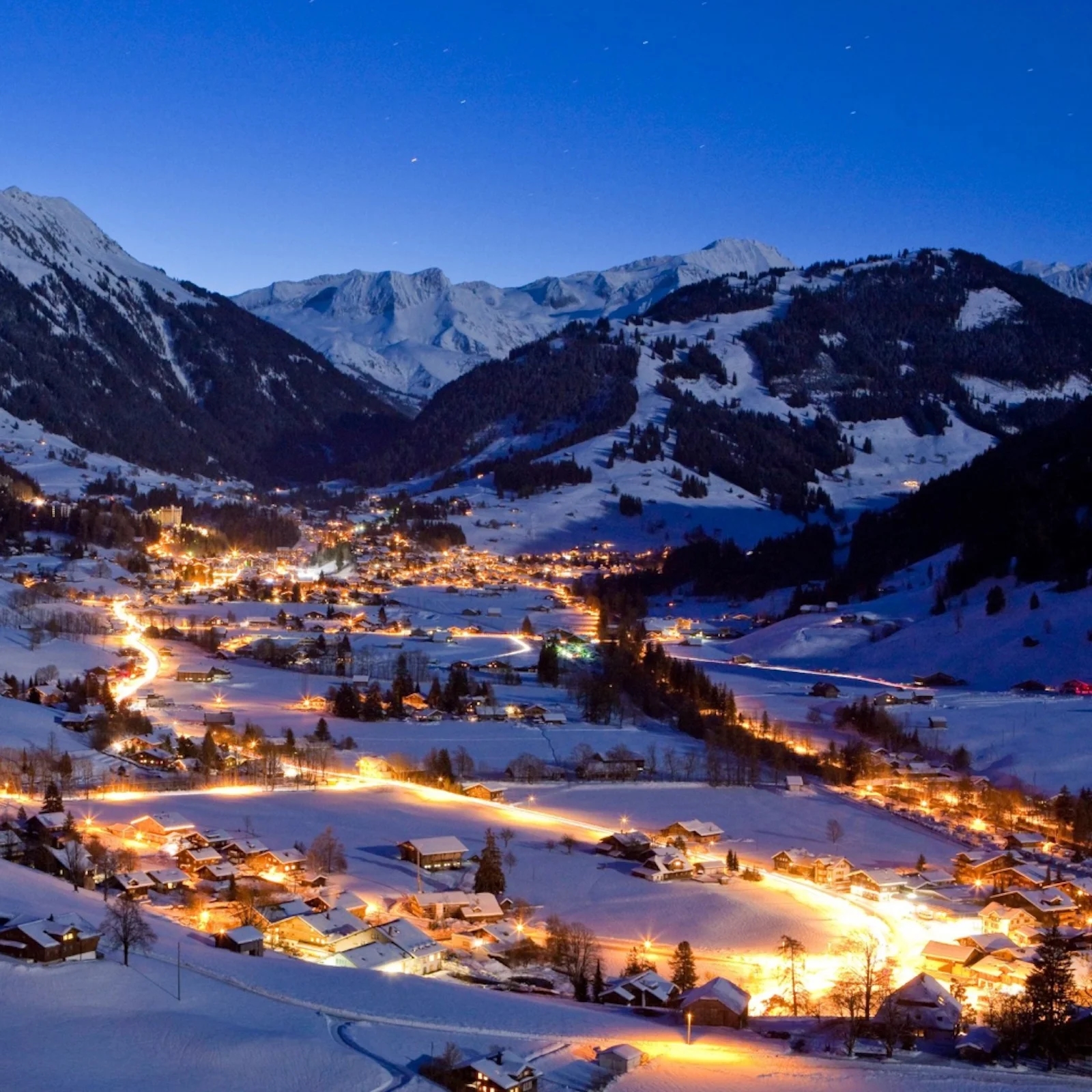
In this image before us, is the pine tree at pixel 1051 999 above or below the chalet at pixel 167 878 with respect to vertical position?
above

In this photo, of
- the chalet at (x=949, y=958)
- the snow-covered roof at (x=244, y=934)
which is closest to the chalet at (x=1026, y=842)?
the chalet at (x=949, y=958)

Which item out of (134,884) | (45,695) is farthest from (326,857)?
(45,695)

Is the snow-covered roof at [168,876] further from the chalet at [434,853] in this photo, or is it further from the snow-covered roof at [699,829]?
the snow-covered roof at [699,829]

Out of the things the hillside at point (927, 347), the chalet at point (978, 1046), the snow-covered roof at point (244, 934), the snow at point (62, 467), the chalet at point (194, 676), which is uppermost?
the hillside at point (927, 347)

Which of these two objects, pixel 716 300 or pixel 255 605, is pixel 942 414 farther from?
pixel 255 605

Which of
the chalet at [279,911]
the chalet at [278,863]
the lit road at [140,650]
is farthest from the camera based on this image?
the lit road at [140,650]

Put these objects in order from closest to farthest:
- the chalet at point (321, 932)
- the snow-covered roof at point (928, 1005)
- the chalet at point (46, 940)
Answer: the chalet at point (46, 940) < the snow-covered roof at point (928, 1005) < the chalet at point (321, 932)

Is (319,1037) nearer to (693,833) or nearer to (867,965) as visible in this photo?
(867,965)
